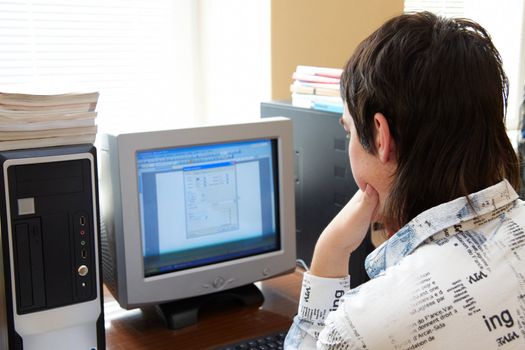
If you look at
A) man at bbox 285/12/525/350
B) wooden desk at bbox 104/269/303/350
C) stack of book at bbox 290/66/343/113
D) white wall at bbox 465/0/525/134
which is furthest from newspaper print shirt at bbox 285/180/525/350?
white wall at bbox 465/0/525/134

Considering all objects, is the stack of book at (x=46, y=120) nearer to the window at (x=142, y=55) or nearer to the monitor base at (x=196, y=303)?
the monitor base at (x=196, y=303)

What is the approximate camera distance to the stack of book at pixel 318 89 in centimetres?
162

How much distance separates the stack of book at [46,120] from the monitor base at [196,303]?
428 millimetres

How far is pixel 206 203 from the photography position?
1.42 m

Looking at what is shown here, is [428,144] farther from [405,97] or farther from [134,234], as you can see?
[134,234]

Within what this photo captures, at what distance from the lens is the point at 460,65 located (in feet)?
2.85

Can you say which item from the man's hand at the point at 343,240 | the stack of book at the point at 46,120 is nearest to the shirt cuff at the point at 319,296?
the man's hand at the point at 343,240

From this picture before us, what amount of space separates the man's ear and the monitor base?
68 cm

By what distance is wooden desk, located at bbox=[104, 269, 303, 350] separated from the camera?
134 centimetres

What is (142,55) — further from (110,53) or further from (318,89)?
(318,89)

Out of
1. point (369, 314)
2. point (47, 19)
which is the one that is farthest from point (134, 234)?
point (47, 19)

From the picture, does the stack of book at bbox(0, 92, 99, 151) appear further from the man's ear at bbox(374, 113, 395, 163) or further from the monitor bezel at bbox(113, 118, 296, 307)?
the man's ear at bbox(374, 113, 395, 163)

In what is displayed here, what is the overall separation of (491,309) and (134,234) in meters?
0.76

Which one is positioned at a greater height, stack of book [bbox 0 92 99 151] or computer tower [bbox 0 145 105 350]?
stack of book [bbox 0 92 99 151]
